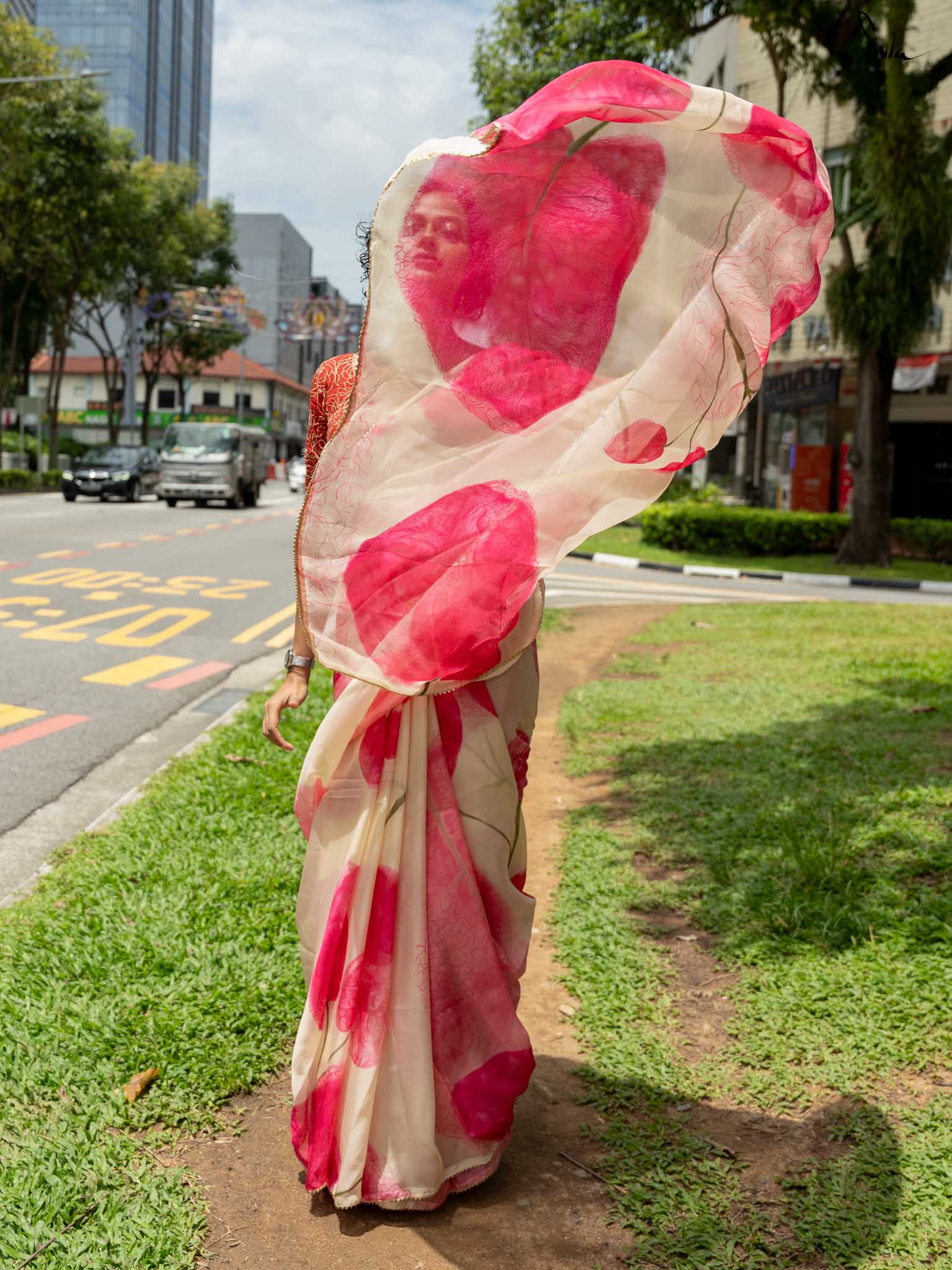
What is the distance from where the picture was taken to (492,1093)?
7.78 ft

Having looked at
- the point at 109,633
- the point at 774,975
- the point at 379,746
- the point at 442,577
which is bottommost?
the point at 774,975

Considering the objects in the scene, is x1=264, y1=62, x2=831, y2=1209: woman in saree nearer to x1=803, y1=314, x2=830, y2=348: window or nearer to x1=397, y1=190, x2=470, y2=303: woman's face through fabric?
x1=397, y1=190, x2=470, y2=303: woman's face through fabric

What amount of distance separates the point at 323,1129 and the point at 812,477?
24731 mm

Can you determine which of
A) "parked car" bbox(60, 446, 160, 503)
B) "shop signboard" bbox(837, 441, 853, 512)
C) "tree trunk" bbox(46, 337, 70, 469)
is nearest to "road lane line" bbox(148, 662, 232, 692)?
"shop signboard" bbox(837, 441, 853, 512)

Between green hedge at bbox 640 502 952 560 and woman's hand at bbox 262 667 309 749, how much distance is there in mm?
17873

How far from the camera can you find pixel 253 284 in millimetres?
74500

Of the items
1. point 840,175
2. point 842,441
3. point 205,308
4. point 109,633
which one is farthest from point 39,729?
point 205,308

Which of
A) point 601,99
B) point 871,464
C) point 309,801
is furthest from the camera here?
point 871,464

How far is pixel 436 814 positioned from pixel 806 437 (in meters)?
25.6

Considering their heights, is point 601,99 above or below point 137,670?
above

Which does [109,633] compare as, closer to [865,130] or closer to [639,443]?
[639,443]

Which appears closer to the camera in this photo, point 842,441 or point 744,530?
point 744,530

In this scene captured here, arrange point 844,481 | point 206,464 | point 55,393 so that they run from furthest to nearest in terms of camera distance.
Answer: point 55,393 < point 206,464 < point 844,481

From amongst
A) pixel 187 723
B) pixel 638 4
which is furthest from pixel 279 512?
pixel 187 723
